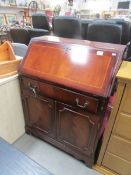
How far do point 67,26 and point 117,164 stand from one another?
7.85 ft

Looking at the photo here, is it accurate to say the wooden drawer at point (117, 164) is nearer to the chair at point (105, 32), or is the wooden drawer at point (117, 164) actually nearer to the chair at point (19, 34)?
the chair at point (105, 32)

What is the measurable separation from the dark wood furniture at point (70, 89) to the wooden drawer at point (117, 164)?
0.12 m

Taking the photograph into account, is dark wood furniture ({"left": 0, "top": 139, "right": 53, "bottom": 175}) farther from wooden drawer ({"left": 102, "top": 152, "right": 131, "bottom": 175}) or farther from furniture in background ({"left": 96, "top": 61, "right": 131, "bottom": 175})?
wooden drawer ({"left": 102, "top": 152, "right": 131, "bottom": 175})

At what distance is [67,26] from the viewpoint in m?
2.79

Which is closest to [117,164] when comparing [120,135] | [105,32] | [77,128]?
[120,135]

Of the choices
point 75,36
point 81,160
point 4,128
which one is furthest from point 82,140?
point 75,36

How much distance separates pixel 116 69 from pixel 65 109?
0.50 metres

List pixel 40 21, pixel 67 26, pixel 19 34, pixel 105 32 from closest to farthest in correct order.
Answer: pixel 105 32 < pixel 67 26 < pixel 19 34 < pixel 40 21

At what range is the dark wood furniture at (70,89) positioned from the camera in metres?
1.04

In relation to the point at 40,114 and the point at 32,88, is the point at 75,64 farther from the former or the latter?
the point at 40,114

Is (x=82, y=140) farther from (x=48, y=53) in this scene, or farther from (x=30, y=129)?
(x=48, y=53)

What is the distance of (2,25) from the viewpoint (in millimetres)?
3820

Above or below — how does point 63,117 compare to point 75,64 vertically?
below

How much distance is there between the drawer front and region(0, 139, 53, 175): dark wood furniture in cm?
60
